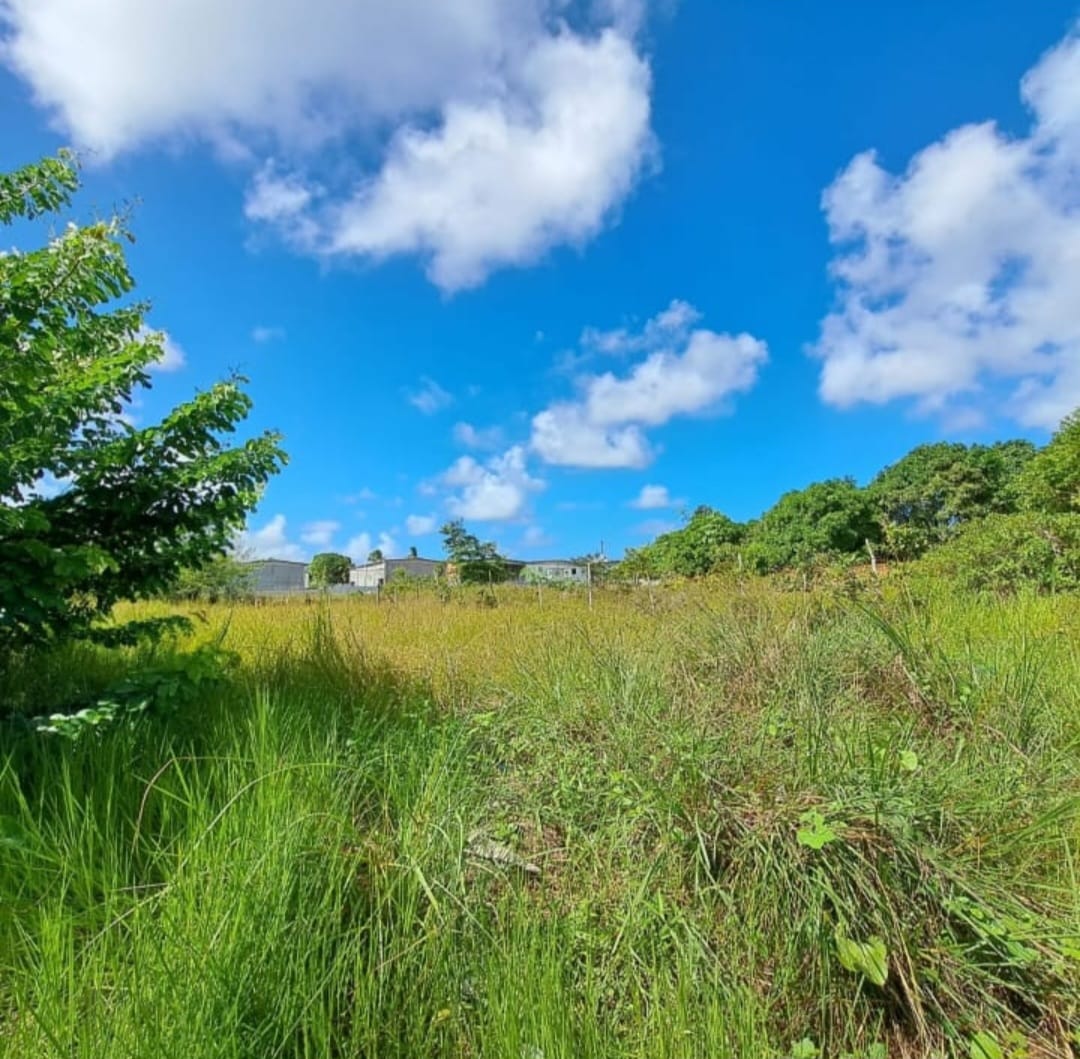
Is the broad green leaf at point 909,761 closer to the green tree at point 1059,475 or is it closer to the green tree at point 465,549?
the green tree at point 1059,475

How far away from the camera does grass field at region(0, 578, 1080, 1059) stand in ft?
4.14

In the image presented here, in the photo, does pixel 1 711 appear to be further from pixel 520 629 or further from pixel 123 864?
pixel 520 629

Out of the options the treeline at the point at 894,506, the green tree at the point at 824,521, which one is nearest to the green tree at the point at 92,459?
the treeline at the point at 894,506

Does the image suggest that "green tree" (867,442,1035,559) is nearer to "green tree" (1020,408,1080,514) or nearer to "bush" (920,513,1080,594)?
"green tree" (1020,408,1080,514)

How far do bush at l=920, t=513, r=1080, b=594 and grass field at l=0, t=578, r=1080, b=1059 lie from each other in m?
4.05

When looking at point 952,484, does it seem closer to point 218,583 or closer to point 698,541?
point 698,541

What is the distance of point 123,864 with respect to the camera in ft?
5.57

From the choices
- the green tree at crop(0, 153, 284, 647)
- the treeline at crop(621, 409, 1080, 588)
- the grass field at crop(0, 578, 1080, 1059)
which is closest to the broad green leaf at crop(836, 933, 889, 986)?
the grass field at crop(0, 578, 1080, 1059)

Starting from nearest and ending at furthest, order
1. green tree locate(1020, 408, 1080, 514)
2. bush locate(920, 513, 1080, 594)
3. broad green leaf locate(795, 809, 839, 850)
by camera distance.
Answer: broad green leaf locate(795, 809, 839, 850) < bush locate(920, 513, 1080, 594) < green tree locate(1020, 408, 1080, 514)

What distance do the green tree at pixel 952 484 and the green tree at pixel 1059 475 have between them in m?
10.6

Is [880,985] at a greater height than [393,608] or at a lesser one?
lesser

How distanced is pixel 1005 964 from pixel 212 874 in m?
1.95

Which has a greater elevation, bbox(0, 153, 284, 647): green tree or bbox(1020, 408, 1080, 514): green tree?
bbox(1020, 408, 1080, 514): green tree

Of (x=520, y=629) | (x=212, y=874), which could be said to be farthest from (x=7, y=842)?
(x=520, y=629)
